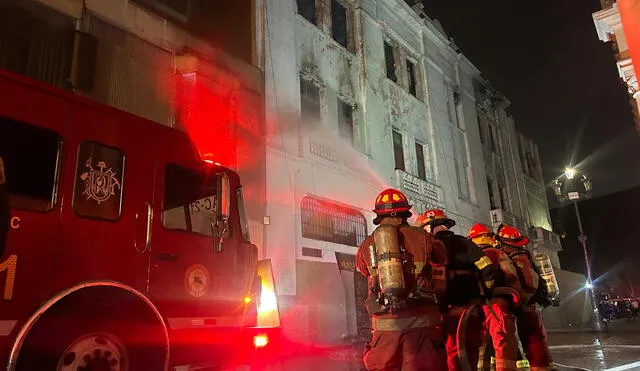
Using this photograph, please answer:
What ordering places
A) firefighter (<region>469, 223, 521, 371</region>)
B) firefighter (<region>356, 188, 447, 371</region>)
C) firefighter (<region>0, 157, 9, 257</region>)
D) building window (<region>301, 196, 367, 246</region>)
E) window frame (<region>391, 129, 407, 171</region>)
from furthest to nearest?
window frame (<region>391, 129, 407, 171</region>) → building window (<region>301, 196, 367, 246</region>) → firefighter (<region>469, 223, 521, 371</region>) → firefighter (<region>356, 188, 447, 371</region>) → firefighter (<region>0, 157, 9, 257</region>)

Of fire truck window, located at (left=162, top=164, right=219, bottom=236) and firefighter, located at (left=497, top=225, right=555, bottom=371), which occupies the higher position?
fire truck window, located at (left=162, top=164, right=219, bottom=236)

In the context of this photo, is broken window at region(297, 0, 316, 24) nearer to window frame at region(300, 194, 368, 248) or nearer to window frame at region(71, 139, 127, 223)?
window frame at region(300, 194, 368, 248)

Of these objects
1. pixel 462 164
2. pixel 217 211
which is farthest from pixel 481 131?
pixel 217 211

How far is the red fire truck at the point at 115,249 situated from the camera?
3.13 m

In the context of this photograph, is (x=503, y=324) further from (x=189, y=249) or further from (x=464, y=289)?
(x=189, y=249)

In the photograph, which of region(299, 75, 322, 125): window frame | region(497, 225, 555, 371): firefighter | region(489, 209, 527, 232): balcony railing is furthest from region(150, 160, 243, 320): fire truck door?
region(489, 209, 527, 232): balcony railing

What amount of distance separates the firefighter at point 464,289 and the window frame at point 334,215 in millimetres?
6030

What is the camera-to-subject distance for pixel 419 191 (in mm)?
15055

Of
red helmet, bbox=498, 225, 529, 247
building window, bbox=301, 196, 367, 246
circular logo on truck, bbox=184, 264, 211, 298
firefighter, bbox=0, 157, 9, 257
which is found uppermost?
building window, bbox=301, 196, 367, 246

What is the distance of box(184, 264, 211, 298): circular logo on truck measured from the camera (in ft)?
13.0

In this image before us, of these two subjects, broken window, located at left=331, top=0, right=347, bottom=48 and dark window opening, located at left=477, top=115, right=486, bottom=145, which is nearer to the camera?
broken window, located at left=331, top=0, right=347, bottom=48

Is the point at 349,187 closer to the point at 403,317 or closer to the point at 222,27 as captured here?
the point at 222,27

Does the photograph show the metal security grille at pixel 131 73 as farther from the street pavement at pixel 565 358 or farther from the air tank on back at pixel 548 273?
the air tank on back at pixel 548 273

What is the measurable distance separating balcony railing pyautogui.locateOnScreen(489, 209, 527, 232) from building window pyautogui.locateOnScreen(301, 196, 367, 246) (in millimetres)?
9197
